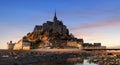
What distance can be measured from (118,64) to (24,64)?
23.7 meters

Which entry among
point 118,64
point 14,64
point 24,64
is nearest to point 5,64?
point 14,64

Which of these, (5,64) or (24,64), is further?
(24,64)

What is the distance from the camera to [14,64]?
62.6m

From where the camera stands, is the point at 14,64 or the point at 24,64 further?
the point at 24,64

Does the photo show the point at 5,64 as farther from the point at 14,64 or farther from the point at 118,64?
the point at 118,64

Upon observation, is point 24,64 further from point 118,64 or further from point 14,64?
point 118,64

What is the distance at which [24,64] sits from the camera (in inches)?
2655

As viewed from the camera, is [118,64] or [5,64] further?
[118,64]

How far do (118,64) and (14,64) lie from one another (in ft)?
83.1

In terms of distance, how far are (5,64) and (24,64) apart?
28.0 ft

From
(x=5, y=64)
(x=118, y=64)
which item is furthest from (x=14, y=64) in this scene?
(x=118, y=64)

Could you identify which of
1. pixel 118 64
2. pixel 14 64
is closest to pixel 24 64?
pixel 14 64

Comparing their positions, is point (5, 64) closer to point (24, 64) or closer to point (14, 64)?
point (14, 64)

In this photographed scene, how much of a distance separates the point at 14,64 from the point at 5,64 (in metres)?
3.38
